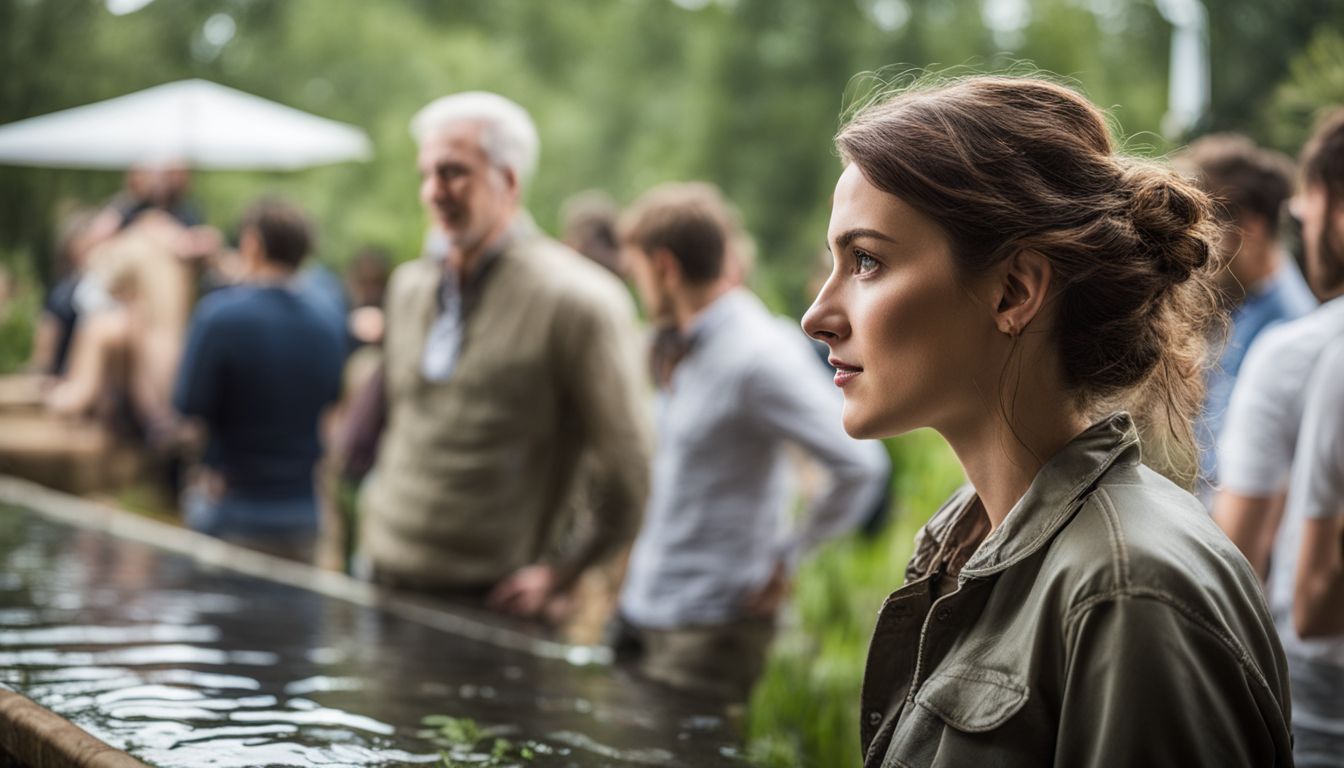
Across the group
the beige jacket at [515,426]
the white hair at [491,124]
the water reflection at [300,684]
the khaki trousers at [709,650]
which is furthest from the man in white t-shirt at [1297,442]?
the white hair at [491,124]

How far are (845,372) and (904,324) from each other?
0.10m

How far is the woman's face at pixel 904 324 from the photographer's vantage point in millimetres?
1761

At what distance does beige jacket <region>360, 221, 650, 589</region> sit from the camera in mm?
4570

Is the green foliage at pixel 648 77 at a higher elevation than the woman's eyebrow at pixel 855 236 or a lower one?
higher

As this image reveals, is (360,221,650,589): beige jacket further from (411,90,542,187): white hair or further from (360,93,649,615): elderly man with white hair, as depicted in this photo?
(411,90,542,187): white hair

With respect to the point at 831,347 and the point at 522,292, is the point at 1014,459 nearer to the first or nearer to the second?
the point at 831,347

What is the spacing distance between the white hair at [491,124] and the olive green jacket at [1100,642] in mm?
2912

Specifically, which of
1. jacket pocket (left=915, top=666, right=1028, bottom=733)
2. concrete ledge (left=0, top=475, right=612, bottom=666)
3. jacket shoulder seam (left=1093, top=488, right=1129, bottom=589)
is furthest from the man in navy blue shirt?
jacket shoulder seam (left=1093, top=488, right=1129, bottom=589)

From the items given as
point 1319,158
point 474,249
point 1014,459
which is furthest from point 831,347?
point 474,249

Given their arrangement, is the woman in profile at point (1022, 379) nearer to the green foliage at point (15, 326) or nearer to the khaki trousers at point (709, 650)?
the khaki trousers at point (709, 650)

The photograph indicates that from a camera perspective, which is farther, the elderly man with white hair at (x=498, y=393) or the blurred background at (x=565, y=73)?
the blurred background at (x=565, y=73)

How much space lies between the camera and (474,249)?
4.64 m

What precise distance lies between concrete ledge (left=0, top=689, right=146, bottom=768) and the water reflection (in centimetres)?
9

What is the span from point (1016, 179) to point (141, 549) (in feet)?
12.4
